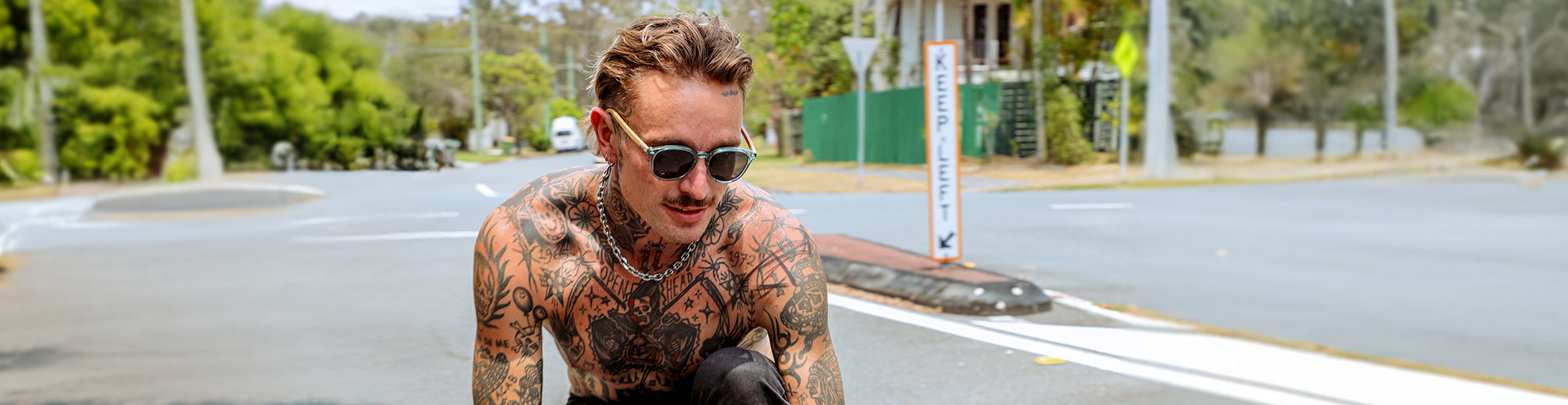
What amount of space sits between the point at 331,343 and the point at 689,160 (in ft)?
14.1

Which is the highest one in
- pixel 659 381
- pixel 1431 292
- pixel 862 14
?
pixel 862 14

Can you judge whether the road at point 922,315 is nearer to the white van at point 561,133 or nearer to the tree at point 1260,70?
the tree at point 1260,70

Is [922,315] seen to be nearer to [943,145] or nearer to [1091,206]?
[943,145]

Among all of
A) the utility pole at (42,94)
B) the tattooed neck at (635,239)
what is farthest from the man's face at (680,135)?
the utility pole at (42,94)

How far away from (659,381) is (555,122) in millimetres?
26931

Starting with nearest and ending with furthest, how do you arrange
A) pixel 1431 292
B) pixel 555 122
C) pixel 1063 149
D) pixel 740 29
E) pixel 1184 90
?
pixel 740 29, pixel 1431 292, pixel 1184 90, pixel 1063 149, pixel 555 122

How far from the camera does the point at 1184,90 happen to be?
66.5 ft

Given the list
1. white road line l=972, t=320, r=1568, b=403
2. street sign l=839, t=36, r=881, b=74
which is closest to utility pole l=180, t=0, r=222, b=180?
street sign l=839, t=36, r=881, b=74

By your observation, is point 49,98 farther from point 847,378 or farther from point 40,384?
point 847,378

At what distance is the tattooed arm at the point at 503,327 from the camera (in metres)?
2.06

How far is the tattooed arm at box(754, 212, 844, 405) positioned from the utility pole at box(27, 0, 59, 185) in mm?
19452

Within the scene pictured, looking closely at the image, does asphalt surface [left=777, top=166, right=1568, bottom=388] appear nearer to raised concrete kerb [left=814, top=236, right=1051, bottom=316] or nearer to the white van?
raised concrete kerb [left=814, top=236, right=1051, bottom=316]

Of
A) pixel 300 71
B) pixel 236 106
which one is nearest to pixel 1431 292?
pixel 300 71

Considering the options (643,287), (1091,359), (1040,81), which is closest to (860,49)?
(1040,81)
